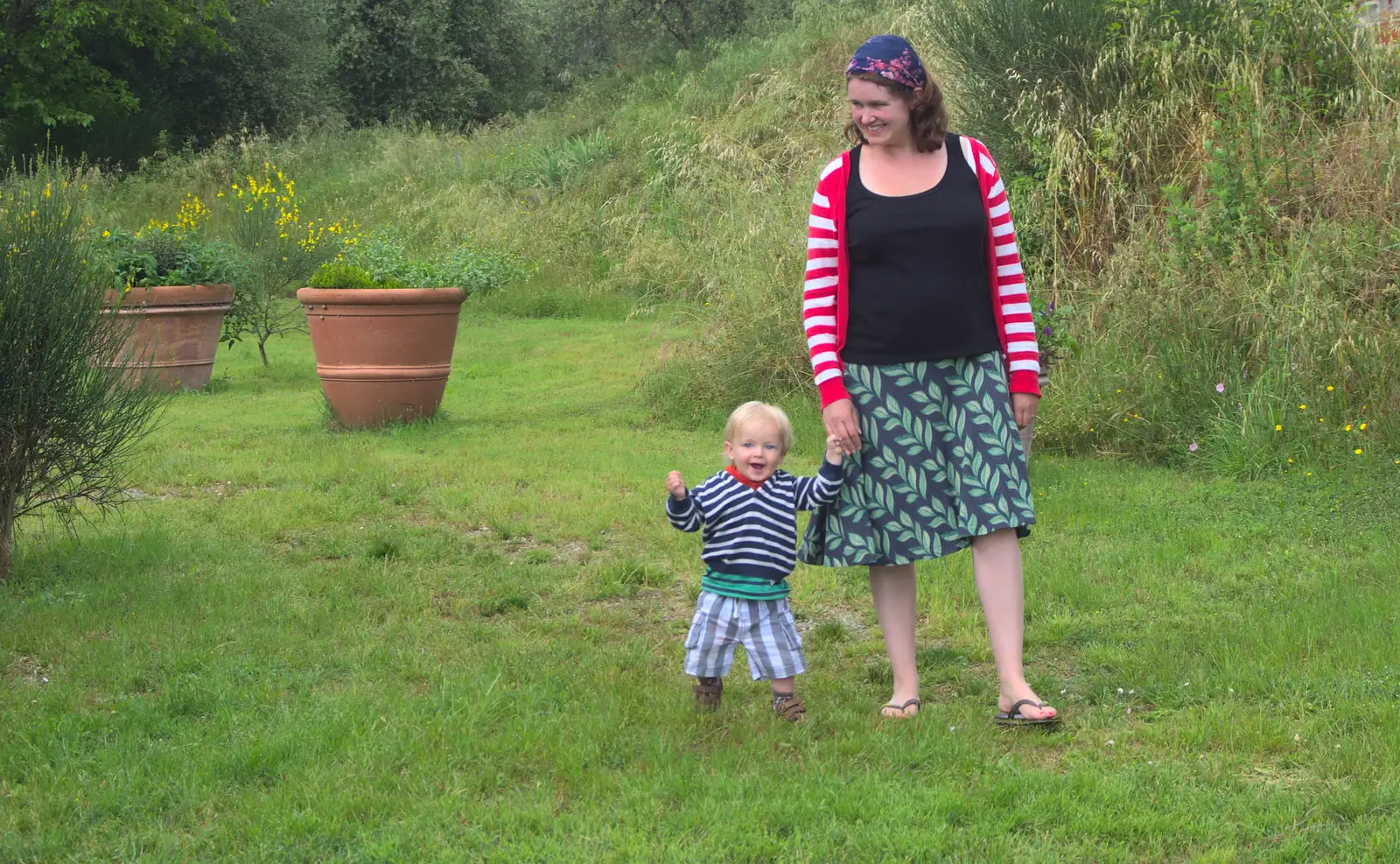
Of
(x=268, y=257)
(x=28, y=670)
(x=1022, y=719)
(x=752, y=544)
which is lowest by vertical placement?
(x=1022, y=719)

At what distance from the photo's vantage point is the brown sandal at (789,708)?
369 centimetres

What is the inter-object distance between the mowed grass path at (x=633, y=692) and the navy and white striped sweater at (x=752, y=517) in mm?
439

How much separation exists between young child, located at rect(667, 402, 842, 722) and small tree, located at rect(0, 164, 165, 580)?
9.21ft

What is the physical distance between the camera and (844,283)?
3.61 meters

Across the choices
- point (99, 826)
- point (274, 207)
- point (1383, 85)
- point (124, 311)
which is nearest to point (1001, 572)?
point (99, 826)

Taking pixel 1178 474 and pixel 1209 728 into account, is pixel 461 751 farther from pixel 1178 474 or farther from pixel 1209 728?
pixel 1178 474

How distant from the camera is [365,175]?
905 inches

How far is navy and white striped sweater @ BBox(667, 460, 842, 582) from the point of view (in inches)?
142

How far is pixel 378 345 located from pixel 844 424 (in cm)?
582

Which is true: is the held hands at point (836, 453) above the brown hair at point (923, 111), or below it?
below

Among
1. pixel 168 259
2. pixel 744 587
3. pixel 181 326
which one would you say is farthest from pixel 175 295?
pixel 744 587

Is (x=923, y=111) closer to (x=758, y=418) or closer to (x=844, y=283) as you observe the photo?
(x=844, y=283)

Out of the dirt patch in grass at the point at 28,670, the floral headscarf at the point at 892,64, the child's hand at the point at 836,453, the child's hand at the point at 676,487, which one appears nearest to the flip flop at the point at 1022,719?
the child's hand at the point at 836,453

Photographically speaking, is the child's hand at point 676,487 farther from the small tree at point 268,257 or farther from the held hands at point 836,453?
the small tree at point 268,257
